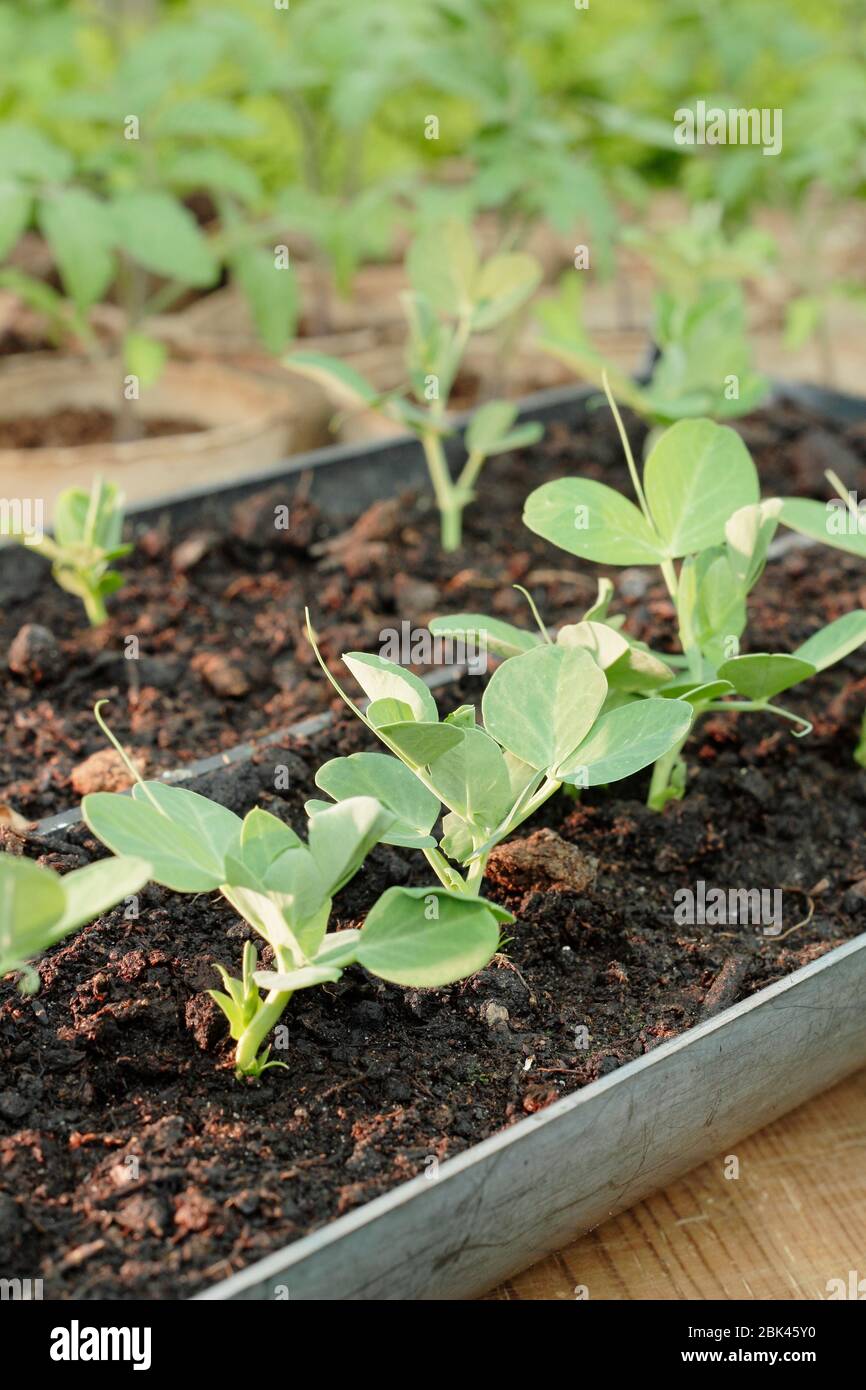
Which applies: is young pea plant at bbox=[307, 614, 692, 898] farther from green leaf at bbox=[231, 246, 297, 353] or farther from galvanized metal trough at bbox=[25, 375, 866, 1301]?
green leaf at bbox=[231, 246, 297, 353]

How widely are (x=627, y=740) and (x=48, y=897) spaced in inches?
11.9

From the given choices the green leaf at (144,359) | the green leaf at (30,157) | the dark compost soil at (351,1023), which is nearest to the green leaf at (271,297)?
the green leaf at (144,359)

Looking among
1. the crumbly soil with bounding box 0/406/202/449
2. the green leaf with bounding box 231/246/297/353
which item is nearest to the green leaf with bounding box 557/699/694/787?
the green leaf with bounding box 231/246/297/353

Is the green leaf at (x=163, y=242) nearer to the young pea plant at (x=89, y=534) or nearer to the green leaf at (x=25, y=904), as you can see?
the young pea plant at (x=89, y=534)

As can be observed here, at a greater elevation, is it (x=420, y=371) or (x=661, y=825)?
(x=420, y=371)

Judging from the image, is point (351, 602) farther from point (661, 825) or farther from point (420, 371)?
point (661, 825)

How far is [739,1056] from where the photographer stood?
759 millimetres

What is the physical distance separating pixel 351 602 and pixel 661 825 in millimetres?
386

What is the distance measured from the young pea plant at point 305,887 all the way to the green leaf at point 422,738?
0.05m

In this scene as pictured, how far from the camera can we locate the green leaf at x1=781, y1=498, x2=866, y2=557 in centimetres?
85

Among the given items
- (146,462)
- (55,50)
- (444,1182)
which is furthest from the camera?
(55,50)

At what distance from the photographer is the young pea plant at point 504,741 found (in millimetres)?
729

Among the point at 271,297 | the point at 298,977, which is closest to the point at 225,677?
the point at 298,977
